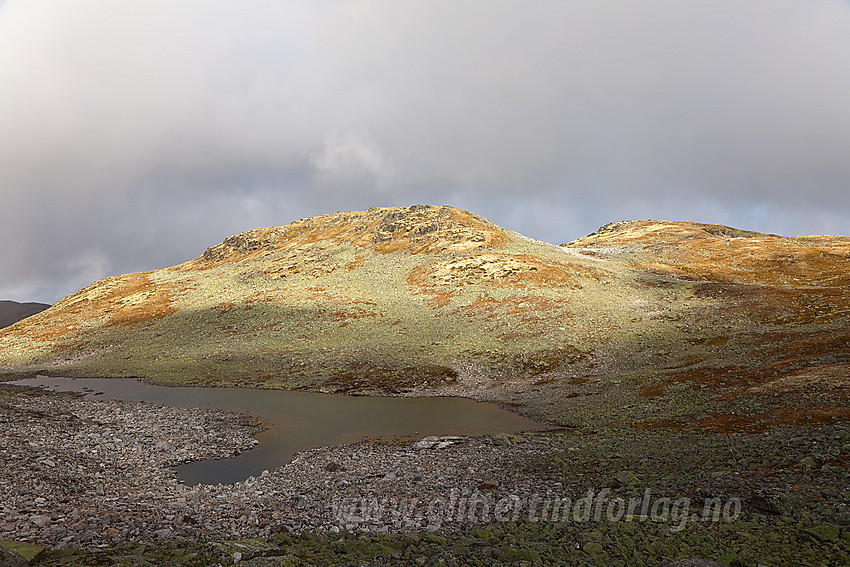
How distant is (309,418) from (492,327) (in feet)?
121

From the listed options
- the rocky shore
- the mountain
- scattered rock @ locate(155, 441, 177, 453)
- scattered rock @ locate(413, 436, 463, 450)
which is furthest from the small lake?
the mountain

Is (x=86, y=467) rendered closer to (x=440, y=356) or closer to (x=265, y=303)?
(x=440, y=356)

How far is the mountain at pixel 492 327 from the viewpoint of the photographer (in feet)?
129

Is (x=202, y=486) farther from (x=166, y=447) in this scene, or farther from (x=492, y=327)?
(x=492, y=327)

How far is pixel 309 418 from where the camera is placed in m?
41.0

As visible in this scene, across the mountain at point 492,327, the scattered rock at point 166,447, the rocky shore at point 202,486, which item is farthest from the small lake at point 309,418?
the mountain at point 492,327

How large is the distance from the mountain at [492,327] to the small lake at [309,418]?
12.1 feet

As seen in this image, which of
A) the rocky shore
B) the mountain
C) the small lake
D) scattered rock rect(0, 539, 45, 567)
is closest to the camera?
scattered rock rect(0, 539, 45, 567)

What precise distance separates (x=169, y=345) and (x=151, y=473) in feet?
193

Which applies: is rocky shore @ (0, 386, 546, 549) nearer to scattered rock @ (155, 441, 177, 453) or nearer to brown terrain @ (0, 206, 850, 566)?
scattered rock @ (155, 441, 177, 453)

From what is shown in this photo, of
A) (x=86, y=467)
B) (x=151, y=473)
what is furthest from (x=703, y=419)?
(x=86, y=467)

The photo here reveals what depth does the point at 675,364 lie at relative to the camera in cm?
4712

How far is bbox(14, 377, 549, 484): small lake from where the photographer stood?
29.5m

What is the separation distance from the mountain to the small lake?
3692 millimetres
